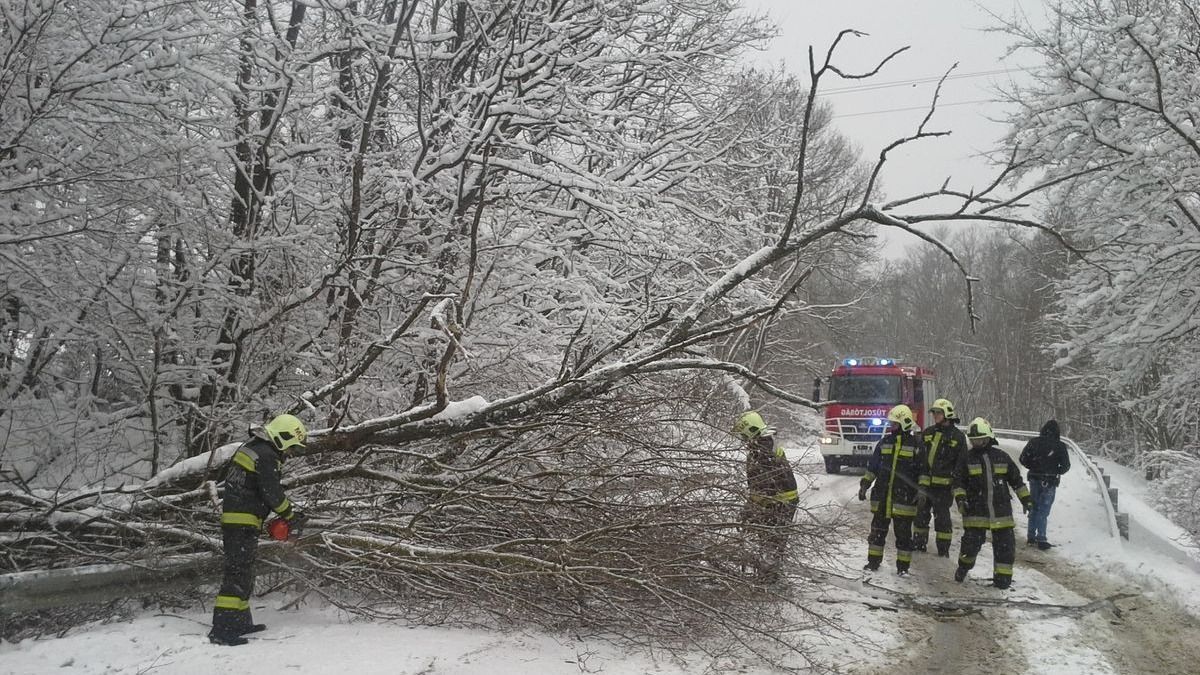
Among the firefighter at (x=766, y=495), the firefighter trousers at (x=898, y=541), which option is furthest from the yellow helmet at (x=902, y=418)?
the firefighter at (x=766, y=495)

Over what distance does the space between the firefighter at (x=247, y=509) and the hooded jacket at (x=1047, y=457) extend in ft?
27.9

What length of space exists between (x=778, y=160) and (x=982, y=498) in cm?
706

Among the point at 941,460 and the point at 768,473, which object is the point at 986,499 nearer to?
the point at 941,460

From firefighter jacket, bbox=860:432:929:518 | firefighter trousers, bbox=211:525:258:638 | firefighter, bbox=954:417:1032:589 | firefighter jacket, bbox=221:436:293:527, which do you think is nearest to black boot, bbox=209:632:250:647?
firefighter trousers, bbox=211:525:258:638

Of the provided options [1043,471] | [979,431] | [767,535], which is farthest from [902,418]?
[767,535]

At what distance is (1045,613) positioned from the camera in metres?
6.66

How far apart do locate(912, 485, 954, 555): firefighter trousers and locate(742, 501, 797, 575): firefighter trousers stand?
346 cm

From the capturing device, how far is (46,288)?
6.32m

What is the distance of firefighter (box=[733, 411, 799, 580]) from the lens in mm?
5484

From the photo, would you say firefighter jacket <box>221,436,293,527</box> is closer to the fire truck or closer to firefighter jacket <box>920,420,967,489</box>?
firefighter jacket <box>920,420,967,489</box>

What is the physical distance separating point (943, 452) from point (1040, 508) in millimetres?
2465

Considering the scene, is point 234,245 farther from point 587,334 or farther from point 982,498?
point 982,498

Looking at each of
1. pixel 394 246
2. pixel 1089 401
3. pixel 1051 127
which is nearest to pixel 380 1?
pixel 394 246

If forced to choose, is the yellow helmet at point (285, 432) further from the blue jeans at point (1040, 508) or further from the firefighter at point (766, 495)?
the blue jeans at point (1040, 508)
